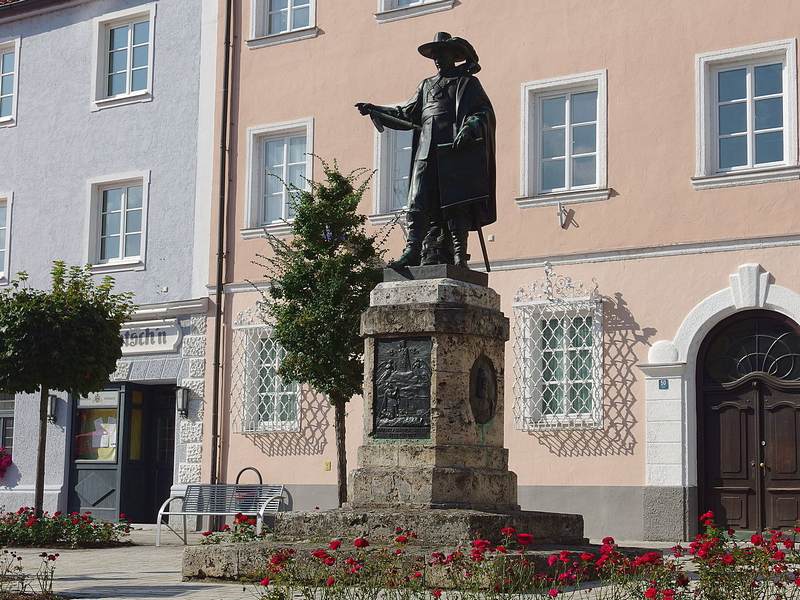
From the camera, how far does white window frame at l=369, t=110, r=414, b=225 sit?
20.0 meters

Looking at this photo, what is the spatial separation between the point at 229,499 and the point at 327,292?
2.99 metres

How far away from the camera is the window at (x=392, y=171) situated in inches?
789

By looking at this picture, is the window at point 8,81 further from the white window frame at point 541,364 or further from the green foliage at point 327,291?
the white window frame at point 541,364

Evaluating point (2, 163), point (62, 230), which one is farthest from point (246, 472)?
point (2, 163)

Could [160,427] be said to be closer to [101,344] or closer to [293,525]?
[101,344]

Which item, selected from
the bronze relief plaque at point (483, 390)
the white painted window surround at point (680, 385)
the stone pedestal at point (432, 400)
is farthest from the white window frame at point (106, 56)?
the bronze relief plaque at point (483, 390)

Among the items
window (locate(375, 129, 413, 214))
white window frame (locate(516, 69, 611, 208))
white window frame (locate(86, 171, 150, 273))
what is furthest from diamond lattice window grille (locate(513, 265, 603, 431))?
white window frame (locate(86, 171, 150, 273))

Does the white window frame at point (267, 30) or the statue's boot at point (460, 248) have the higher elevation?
the white window frame at point (267, 30)

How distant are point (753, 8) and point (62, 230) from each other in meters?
12.2

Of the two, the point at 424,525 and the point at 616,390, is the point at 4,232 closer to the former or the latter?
the point at 616,390

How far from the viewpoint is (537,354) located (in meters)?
18.3

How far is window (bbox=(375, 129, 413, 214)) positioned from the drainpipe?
9.31 ft

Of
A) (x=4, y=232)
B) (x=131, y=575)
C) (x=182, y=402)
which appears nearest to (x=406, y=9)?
(x=182, y=402)

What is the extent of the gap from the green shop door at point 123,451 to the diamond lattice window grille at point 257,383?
6.36 feet
